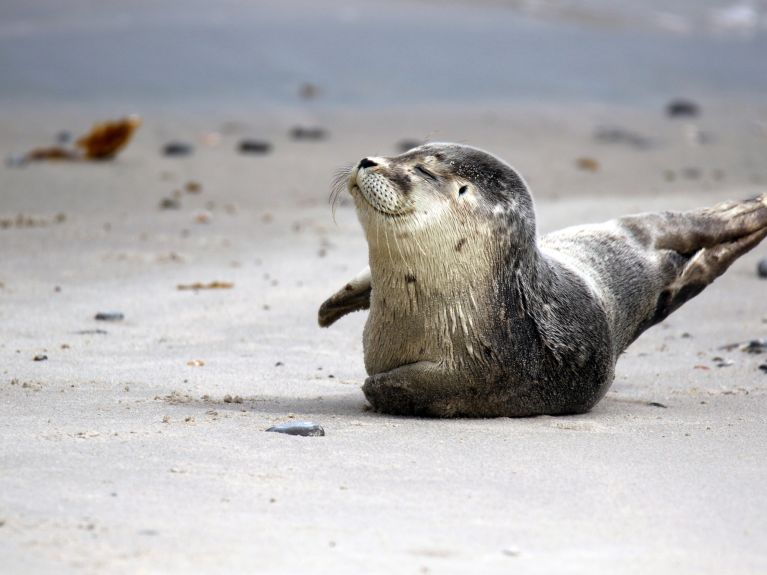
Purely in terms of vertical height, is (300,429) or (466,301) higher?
(466,301)

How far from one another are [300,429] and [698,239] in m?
2.73

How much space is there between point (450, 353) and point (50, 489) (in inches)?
78.2

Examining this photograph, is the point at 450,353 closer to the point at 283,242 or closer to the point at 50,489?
the point at 50,489

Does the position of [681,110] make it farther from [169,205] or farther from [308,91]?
[169,205]

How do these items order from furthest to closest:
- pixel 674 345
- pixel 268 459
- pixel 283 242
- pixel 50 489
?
pixel 283 242
pixel 674 345
pixel 268 459
pixel 50 489

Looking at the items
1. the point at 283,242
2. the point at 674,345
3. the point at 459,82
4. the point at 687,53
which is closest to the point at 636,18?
the point at 687,53

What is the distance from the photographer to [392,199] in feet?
17.1

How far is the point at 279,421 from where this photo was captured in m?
5.01

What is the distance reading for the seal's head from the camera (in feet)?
17.2

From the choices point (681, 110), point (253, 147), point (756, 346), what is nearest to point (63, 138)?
point (253, 147)

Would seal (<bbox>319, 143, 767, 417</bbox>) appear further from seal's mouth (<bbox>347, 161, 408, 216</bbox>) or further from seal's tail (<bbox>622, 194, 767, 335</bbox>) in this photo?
seal's tail (<bbox>622, 194, 767, 335</bbox>)

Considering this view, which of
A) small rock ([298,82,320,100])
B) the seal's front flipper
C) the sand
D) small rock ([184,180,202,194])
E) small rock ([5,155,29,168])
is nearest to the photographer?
the sand

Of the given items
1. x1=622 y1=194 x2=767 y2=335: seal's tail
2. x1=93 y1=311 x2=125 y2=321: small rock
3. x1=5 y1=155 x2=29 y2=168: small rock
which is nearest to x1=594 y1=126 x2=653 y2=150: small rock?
x1=5 y1=155 x2=29 y2=168: small rock

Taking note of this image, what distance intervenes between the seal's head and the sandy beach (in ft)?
2.54
